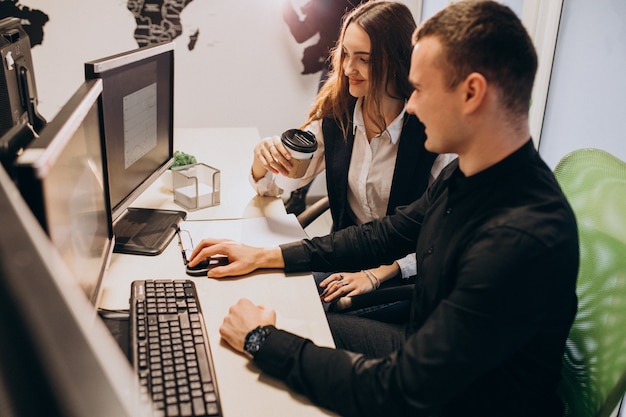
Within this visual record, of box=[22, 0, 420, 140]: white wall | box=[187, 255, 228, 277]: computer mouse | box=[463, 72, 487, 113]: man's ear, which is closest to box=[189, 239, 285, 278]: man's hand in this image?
box=[187, 255, 228, 277]: computer mouse

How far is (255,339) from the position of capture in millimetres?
1062

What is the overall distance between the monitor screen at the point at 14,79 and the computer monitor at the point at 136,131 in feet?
0.96

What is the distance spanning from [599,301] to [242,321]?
2.20ft

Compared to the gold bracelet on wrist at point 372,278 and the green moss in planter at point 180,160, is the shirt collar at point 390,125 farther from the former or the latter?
the green moss in planter at point 180,160

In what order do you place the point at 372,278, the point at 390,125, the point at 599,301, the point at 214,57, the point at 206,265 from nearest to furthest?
1. the point at 599,301
2. the point at 206,265
3. the point at 372,278
4. the point at 390,125
5. the point at 214,57

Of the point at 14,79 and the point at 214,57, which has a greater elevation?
the point at 14,79

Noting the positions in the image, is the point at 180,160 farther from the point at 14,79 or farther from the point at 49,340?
the point at 49,340

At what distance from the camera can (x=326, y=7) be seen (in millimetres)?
3141

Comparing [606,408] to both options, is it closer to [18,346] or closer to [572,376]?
[572,376]

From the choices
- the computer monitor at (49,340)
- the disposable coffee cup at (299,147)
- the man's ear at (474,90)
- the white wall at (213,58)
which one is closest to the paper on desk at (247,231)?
the disposable coffee cup at (299,147)

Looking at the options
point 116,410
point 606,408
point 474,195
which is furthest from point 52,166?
point 606,408

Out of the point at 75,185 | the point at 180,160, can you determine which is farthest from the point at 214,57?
the point at 75,185

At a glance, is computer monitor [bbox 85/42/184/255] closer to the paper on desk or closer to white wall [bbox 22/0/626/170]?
the paper on desk

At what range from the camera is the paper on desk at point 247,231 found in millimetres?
1509
